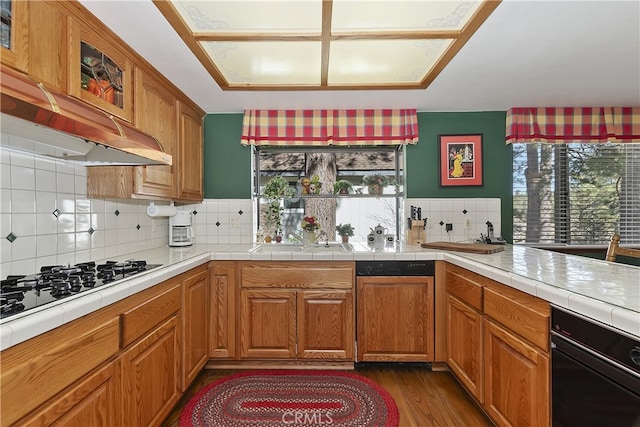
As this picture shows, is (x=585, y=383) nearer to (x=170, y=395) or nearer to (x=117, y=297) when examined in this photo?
(x=117, y=297)

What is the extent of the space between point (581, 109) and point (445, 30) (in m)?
2.04

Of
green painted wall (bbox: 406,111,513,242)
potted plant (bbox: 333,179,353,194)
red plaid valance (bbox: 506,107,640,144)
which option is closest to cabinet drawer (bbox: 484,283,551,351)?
green painted wall (bbox: 406,111,513,242)

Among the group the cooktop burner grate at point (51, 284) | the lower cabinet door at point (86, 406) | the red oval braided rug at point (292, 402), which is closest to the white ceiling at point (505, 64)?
the cooktop burner grate at point (51, 284)

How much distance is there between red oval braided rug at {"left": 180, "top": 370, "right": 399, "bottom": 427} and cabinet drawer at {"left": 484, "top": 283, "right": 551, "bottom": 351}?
85cm

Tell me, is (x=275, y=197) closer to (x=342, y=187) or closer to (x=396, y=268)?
(x=342, y=187)

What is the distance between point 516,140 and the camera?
295 centimetres

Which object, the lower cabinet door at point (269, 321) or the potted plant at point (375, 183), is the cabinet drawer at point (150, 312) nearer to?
the lower cabinet door at point (269, 321)

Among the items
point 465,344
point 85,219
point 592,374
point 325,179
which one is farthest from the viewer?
point 325,179

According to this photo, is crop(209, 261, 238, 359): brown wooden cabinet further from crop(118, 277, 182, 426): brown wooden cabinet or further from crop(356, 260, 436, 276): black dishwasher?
crop(356, 260, 436, 276): black dishwasher

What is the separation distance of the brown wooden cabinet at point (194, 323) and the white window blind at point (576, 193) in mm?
2766

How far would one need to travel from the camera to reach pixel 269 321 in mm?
2439

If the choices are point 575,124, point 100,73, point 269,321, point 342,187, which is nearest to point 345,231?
point 342,187

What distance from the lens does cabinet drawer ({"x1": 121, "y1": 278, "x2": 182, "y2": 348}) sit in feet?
4.57

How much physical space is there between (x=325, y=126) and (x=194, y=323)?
1.91 m
